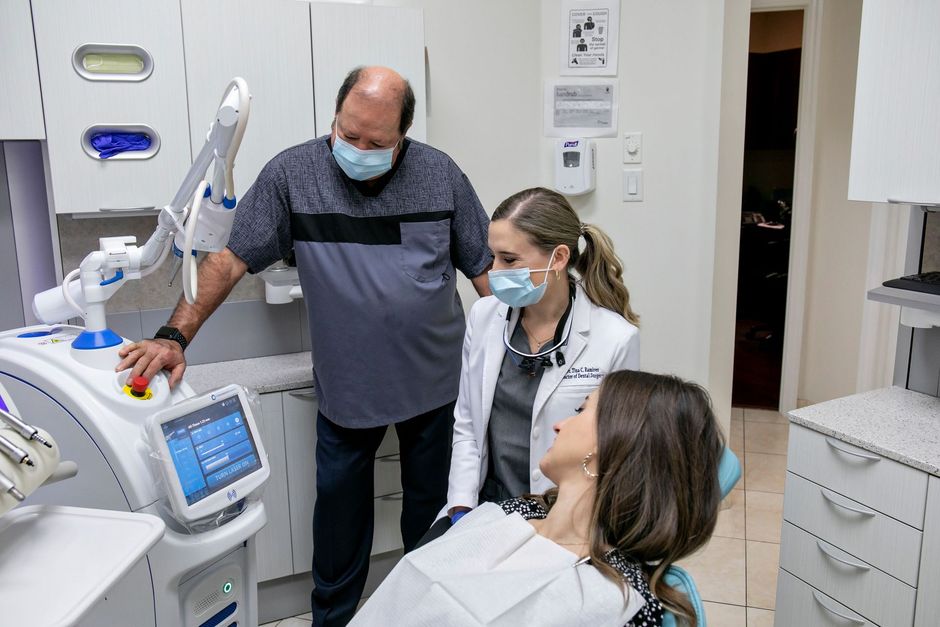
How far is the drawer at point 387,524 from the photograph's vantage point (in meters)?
2.51

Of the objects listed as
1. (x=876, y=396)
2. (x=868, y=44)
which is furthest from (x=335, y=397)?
(x=868, y=44)

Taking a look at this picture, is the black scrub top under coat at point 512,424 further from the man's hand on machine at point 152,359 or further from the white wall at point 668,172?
the white wall at point 668,172

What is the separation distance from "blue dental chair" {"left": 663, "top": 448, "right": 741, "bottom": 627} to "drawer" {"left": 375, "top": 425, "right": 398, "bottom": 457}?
1363mm

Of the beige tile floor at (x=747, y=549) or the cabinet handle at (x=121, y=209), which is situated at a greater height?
the cabinet handle at (x=121, y=209)

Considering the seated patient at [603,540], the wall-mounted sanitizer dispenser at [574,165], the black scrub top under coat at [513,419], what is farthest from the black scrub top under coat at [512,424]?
the wall-mounted sanitizer dispenser at [574,165]

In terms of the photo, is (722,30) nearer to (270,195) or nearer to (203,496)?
(270,195)

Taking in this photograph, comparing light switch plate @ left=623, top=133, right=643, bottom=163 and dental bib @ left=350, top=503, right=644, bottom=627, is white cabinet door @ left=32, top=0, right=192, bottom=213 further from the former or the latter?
light switch plate @ left=623, top=133, right=643, bottom=163

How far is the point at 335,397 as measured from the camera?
2.03 metres

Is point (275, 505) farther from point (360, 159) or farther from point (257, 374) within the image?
point (360, 159)

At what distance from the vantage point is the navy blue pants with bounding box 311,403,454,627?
211cm

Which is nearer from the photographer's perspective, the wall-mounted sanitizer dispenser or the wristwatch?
the wristwatch

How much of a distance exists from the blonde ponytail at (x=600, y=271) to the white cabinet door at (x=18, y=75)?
1.42 metres

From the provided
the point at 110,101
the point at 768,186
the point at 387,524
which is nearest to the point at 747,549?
the point at 387,524

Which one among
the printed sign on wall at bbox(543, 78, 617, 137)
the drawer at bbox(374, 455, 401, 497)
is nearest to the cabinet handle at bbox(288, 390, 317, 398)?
the drawer at bbox(374, 455, 401, 497)
